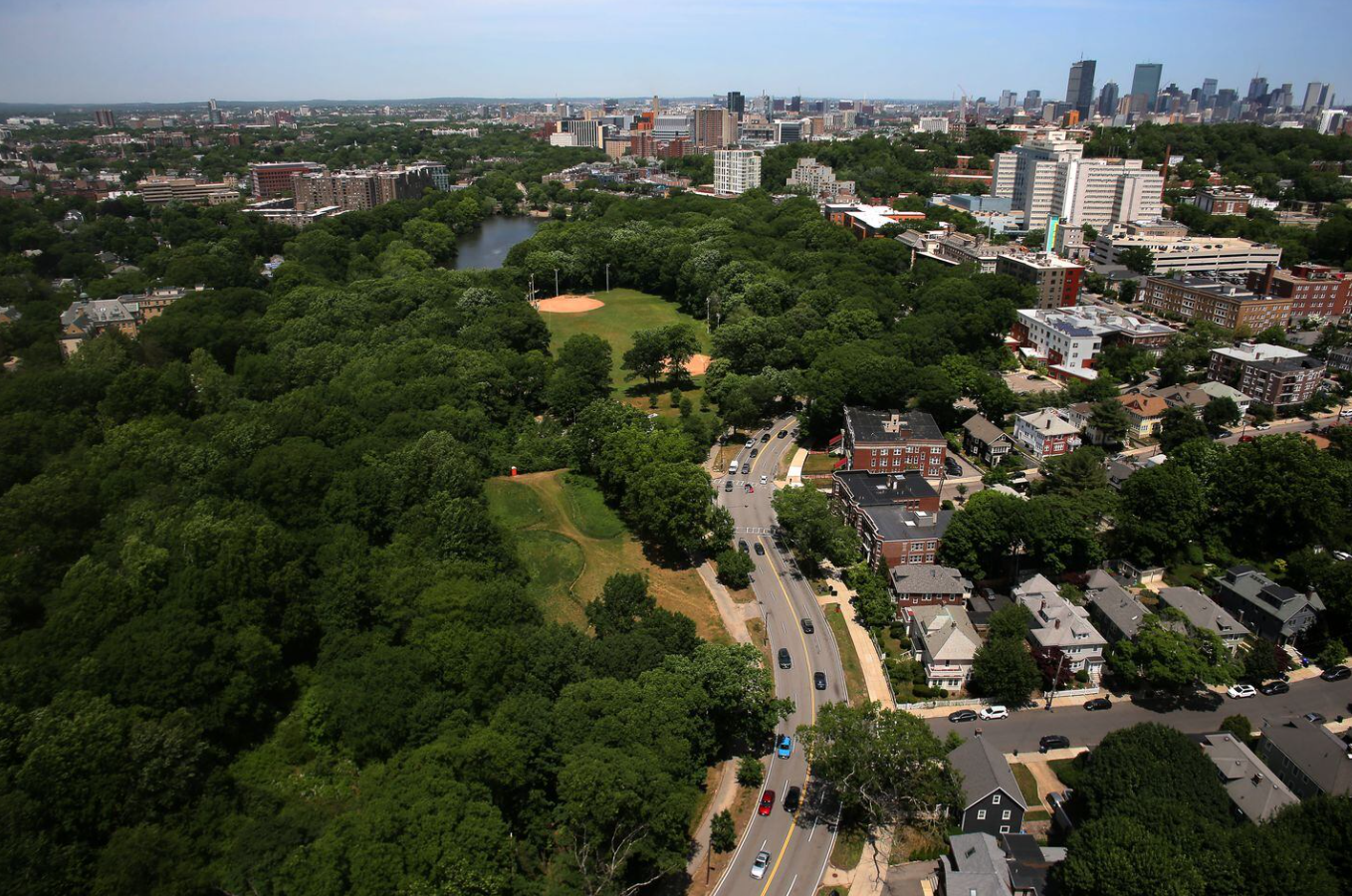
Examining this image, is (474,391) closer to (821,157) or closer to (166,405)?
(166,405)

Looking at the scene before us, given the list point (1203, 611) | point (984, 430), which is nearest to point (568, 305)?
point (984, 430)

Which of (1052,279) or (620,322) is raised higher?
(1052,279)

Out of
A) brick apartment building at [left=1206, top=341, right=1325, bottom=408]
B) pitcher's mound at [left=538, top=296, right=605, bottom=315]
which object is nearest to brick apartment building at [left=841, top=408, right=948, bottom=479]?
brick apartment building at [left=1206, top=341, right=1325, bottom=408]

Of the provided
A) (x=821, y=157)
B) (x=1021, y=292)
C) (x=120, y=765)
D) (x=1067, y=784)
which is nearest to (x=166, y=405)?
(x=120, y=765)

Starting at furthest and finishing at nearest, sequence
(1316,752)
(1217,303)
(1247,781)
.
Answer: (1217,303) < (1316,752) < (1247,781)

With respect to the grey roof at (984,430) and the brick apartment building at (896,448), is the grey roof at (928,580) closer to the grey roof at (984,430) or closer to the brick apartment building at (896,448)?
the brick apartment building at (896,448)

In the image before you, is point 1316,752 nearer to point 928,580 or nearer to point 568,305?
point 928,580

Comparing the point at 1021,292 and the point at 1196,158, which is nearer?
the point at 1021,292
